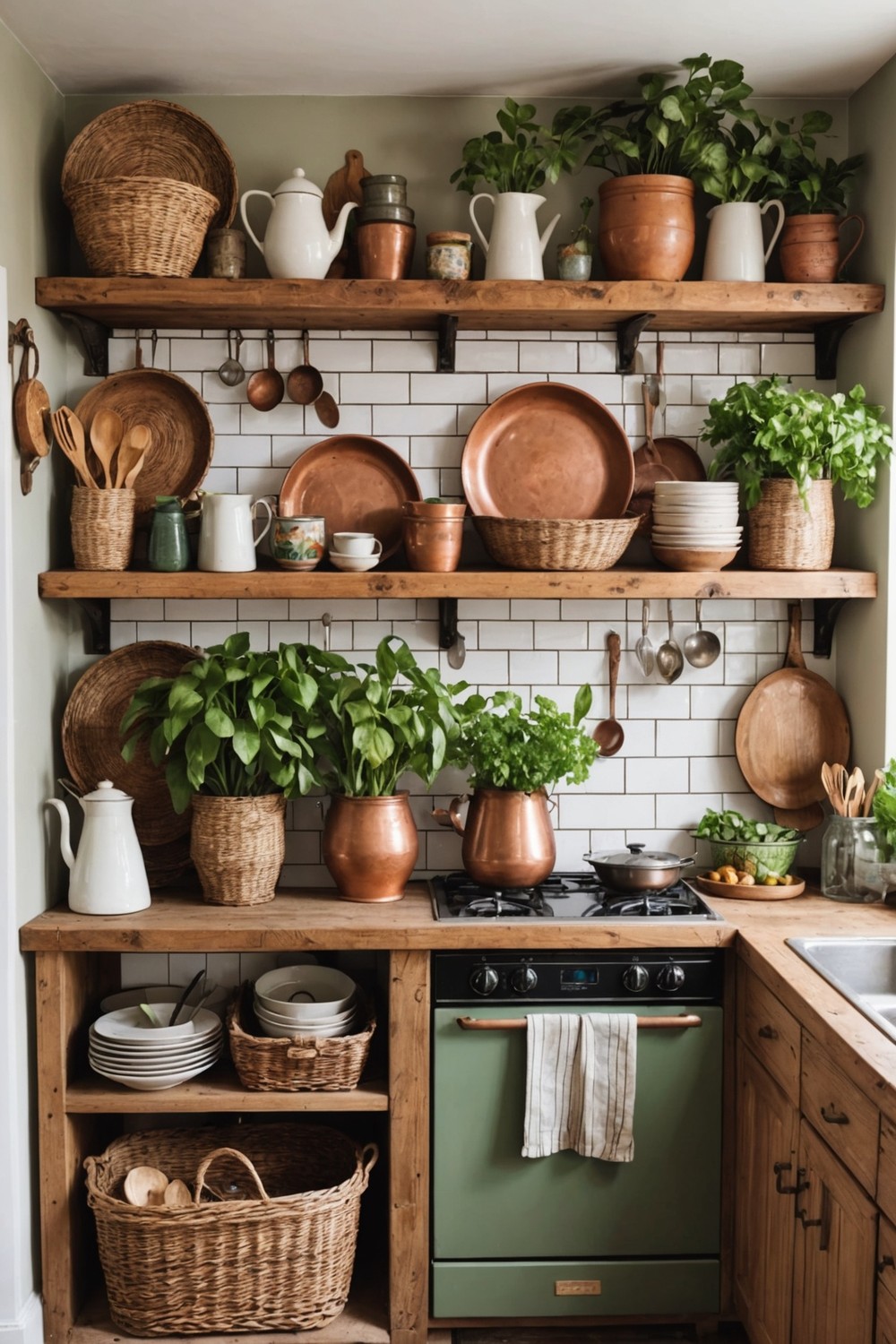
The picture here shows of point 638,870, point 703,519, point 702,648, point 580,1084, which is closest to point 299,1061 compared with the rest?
point 580,1084

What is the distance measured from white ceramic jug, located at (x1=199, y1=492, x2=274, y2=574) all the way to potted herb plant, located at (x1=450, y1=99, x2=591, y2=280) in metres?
0.79

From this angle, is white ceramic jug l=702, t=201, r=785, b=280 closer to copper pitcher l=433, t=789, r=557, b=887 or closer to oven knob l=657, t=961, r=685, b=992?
copper pitcher l=433, t=789, r=557, b=887

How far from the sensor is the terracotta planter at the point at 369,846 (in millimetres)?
2807

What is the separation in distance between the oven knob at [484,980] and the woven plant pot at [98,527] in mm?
1205

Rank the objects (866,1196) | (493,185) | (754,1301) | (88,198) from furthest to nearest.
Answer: (493,185), (88,198), (754,1301), (866,1196)

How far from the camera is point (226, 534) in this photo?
283 centimetres

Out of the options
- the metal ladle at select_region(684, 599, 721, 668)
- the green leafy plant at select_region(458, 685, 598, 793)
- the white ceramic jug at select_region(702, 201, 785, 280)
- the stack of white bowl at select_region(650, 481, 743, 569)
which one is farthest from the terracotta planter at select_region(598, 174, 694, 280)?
the green leafy plant at select_region(458, 685, 598, 793)

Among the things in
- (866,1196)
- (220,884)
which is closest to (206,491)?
(220,884)

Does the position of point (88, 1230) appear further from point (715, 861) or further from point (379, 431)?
point (379, 431)

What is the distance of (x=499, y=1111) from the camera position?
A: 8.71 feet

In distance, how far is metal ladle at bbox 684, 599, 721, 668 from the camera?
3.10 m

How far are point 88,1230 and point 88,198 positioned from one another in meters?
2.30

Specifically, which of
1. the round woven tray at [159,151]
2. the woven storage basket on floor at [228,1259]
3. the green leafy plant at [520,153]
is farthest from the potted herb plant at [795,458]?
the woven storage basket on floor at [228,1259]

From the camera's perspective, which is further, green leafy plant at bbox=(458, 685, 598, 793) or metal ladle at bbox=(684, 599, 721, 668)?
metal ladle at bbox=(684, 599, 721, 668)
